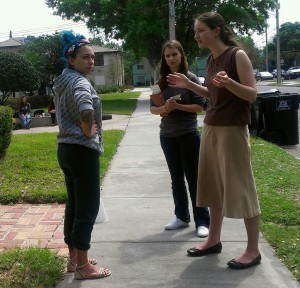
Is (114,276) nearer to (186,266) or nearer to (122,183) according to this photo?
(186,266)

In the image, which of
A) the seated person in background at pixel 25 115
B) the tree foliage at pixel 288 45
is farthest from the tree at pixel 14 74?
the tree foliage at pixel 288 45

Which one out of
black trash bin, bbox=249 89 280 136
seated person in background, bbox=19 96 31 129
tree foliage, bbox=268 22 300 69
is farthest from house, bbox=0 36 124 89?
black trash bin, bbox=249 89 280 136

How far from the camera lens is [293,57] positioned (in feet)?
309

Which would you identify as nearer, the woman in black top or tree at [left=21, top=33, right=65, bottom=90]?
the woman in black top

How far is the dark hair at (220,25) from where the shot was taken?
357cm

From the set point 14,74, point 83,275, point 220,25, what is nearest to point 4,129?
point 83,275

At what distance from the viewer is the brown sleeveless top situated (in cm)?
350

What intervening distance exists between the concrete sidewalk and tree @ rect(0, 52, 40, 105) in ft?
57.1

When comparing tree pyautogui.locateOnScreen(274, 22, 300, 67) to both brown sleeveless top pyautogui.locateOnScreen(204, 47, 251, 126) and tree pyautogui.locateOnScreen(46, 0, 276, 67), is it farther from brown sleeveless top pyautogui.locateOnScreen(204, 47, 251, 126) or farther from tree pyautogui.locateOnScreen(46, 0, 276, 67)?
brown sleeveless top pyautogui.locateOnScreen(204, 47, 251, 126)

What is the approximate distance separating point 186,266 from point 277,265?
2.26 ft

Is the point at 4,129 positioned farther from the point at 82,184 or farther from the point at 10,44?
the point at 10,44

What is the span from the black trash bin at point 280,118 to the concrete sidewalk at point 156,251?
4.79m

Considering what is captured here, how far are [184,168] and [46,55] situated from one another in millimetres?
30674

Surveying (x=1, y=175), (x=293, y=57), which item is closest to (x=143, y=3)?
(x=1, y=175)
